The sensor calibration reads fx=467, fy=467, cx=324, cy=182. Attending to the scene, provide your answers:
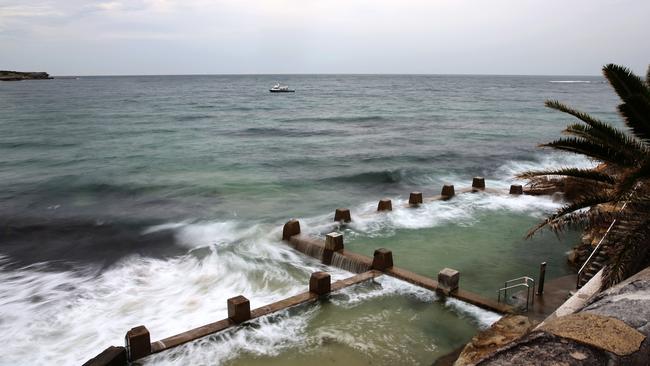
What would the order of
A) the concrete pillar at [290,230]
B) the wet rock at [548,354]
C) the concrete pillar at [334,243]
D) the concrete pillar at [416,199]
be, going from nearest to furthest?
the wet rock at [548,354], the concrete pillar at [334,243], the concrete pillar at [290,230], the concrete pillar at [416,199]

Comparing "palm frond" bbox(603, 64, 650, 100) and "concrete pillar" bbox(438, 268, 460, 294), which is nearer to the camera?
"palm frond" bbox(603, 64, 650, 100)

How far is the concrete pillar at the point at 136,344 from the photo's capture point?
862 cm

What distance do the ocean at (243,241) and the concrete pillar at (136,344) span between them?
456mm

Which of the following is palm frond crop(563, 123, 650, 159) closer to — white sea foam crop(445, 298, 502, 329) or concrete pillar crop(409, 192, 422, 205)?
white sea foam crop(445, 298, 502, 329)

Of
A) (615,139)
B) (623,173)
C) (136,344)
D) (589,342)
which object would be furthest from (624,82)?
(136,344)

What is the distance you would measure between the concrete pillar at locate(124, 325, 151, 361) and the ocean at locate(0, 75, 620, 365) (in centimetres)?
46

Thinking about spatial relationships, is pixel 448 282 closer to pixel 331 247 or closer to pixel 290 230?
pixel 331 247

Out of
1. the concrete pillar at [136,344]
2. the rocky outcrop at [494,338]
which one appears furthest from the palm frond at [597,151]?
the concrete pillar at [136,344]

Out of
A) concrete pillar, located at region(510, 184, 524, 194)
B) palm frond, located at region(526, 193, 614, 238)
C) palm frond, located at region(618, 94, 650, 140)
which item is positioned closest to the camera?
palm frond, located at region(618, 94, 650, 140)

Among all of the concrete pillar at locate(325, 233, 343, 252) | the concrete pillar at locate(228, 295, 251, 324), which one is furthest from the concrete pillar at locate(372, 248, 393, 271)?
the concrete pillar at locate(228, 295, 251, 324)

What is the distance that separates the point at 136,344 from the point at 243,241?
8473 mm

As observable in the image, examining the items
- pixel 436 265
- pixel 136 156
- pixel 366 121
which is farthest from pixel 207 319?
pixel 366 121

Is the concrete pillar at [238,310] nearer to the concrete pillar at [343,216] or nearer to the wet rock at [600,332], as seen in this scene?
the wet rock at [600,332]

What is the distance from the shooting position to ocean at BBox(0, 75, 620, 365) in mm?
9953
